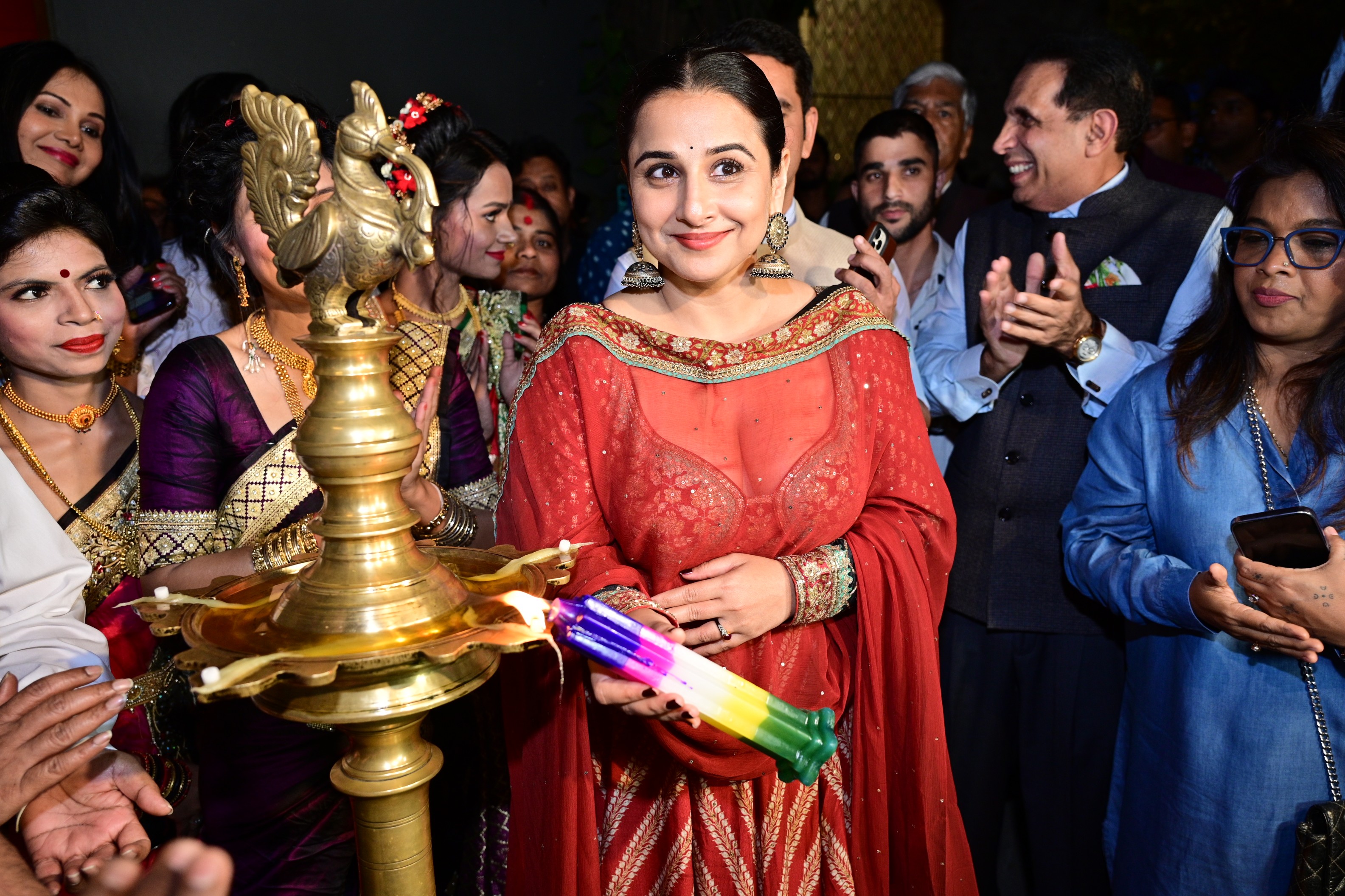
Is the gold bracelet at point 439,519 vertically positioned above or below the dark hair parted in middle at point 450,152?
below

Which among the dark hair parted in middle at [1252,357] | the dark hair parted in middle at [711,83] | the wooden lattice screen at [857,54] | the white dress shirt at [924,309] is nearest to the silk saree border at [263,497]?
the dark hair parted in middle at [711,83]

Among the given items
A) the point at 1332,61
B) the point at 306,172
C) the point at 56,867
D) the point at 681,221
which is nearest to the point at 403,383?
the point at 681,221

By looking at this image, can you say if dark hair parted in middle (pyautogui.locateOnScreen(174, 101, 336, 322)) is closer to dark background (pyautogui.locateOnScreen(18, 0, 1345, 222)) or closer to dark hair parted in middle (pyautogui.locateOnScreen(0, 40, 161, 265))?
dark background (pyautogui.locateOnScreen(18, 0, 1345, 222))

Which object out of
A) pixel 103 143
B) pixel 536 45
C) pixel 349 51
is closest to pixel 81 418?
pixel 103 143

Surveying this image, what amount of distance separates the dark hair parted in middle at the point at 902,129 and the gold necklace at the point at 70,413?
2.60 meters

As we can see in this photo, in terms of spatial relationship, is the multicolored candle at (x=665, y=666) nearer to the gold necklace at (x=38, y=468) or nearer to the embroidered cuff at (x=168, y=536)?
the embroidered cuff at (x=168, y=536)

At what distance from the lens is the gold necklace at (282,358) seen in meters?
1.87

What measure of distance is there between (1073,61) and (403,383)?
209cm

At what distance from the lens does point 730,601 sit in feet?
4.76

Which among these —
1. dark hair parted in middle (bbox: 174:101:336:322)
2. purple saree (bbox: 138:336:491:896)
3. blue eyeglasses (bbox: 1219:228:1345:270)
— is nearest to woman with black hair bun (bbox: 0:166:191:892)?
purple saree (bbox: 138:336:491:896)

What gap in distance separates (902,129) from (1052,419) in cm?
140

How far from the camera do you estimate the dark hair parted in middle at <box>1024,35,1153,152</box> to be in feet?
8.45

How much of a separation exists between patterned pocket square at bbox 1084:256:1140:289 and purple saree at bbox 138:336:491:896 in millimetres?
2065

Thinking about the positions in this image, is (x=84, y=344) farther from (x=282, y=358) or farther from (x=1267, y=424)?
(x=1267, y=424)
